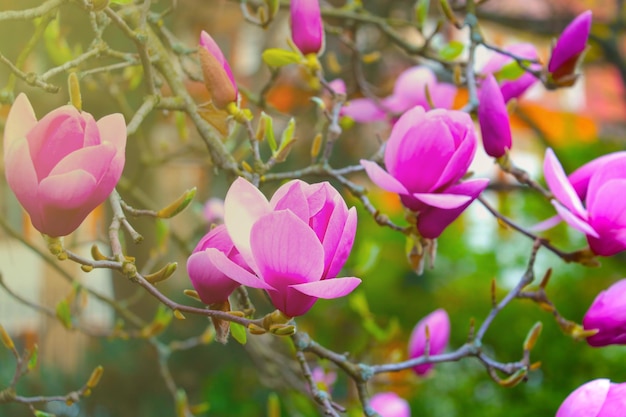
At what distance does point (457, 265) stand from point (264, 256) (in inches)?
149

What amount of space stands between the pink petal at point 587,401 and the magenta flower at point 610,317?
2.4 inches

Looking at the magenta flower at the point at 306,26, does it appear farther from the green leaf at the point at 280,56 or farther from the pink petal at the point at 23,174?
the pink petal at the point at 23,174

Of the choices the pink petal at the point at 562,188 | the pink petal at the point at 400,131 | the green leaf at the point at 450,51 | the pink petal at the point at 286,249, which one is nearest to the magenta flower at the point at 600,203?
the pink petal at the point at 562,188

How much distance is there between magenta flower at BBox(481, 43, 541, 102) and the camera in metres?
0.69

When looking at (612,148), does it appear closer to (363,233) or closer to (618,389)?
(363,233)

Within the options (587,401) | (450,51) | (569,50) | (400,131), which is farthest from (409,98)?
(587,401)

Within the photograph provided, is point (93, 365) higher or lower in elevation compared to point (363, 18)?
lower

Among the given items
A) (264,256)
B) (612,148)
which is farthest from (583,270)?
(264,256)

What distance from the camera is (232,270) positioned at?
0.40 meters

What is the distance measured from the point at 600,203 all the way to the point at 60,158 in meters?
0.36

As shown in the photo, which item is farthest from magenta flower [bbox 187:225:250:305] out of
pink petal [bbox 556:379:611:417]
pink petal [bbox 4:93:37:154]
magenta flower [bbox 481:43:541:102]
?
magenta flower [bbox 481:43:541:102]

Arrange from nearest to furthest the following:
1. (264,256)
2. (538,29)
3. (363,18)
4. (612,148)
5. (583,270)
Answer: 1. (264,256)
2. (363,18)
3. (538,29)
4. (583,270)
5. (612,148)

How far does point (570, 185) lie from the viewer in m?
0.54

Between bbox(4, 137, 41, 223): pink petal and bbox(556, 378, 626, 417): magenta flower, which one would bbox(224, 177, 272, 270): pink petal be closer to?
bbox(4, 137, 41, 223): pink petal
